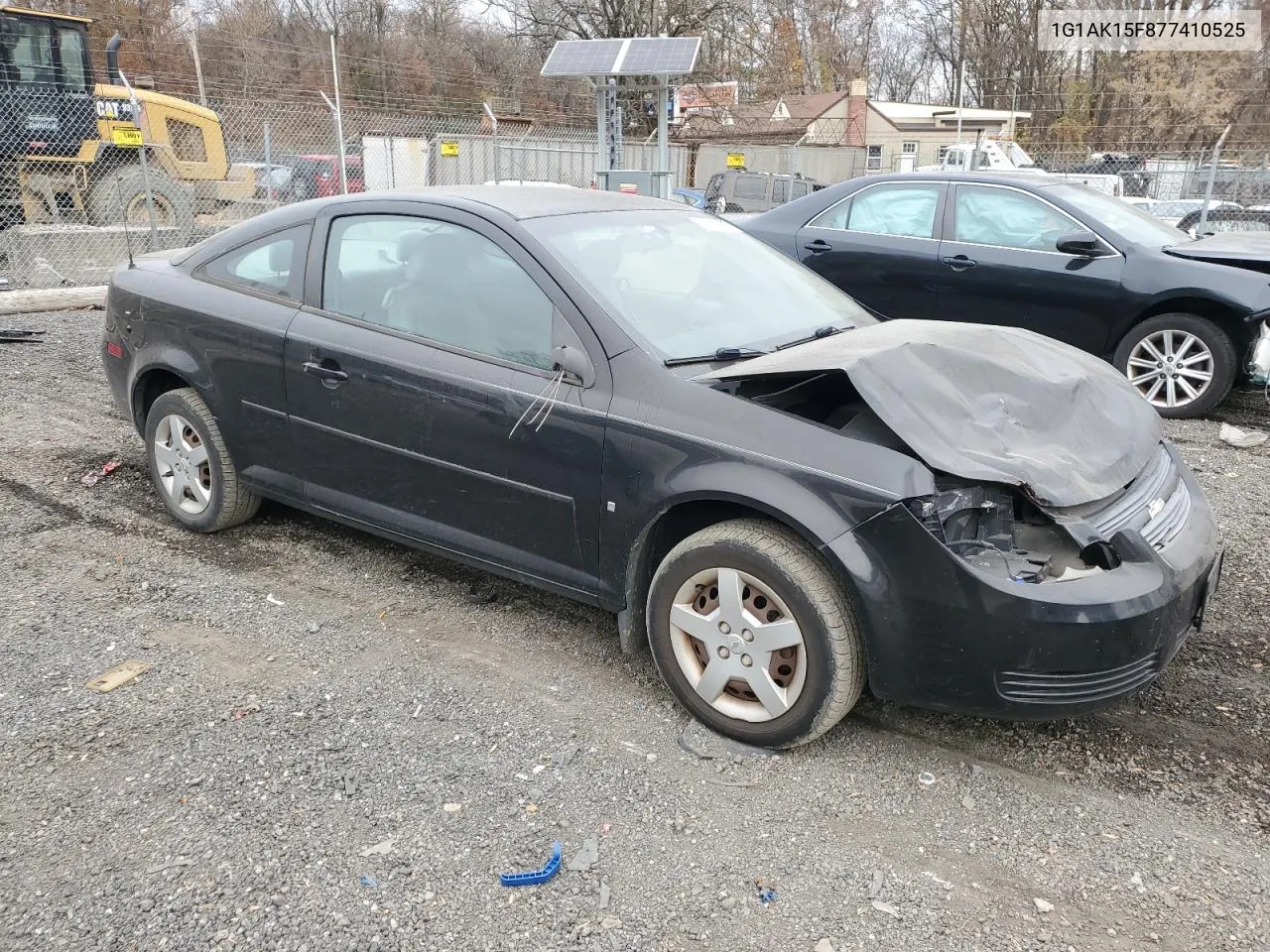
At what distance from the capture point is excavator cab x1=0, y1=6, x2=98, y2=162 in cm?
1330

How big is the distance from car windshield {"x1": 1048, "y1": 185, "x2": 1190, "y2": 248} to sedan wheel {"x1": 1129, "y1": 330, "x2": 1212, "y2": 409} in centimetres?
69

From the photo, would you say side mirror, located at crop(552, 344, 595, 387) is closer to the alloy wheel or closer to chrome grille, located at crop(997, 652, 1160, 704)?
the alloy wheel

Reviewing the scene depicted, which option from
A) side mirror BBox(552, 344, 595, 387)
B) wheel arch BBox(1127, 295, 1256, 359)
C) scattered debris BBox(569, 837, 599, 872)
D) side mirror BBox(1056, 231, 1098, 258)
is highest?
side mirror BBox(1056, 231, 1098, 258)

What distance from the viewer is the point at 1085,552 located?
9.57 ft

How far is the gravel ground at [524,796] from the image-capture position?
7.89 feet

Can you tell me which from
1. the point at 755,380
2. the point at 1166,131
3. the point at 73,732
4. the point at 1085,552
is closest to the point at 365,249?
the point at 755,380

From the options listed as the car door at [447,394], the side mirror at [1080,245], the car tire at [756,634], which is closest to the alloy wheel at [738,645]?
the car tire at [756,634]

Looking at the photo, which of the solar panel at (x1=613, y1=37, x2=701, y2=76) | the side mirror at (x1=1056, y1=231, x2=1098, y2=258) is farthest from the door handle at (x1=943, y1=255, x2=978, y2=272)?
the solar panel at (x1=613, y1=37, x2=701, y2=76)

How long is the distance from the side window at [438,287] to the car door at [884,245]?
446 centimetres

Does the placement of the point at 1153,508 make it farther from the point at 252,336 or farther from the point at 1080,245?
the point at 1080,245

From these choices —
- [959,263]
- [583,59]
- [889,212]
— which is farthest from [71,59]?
[959,263]

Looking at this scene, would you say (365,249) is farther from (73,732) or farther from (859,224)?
(859,224)

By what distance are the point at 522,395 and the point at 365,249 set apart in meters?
1.09

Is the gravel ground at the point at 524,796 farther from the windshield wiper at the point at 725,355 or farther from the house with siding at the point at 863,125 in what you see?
the house with siding at the point at 863,125
